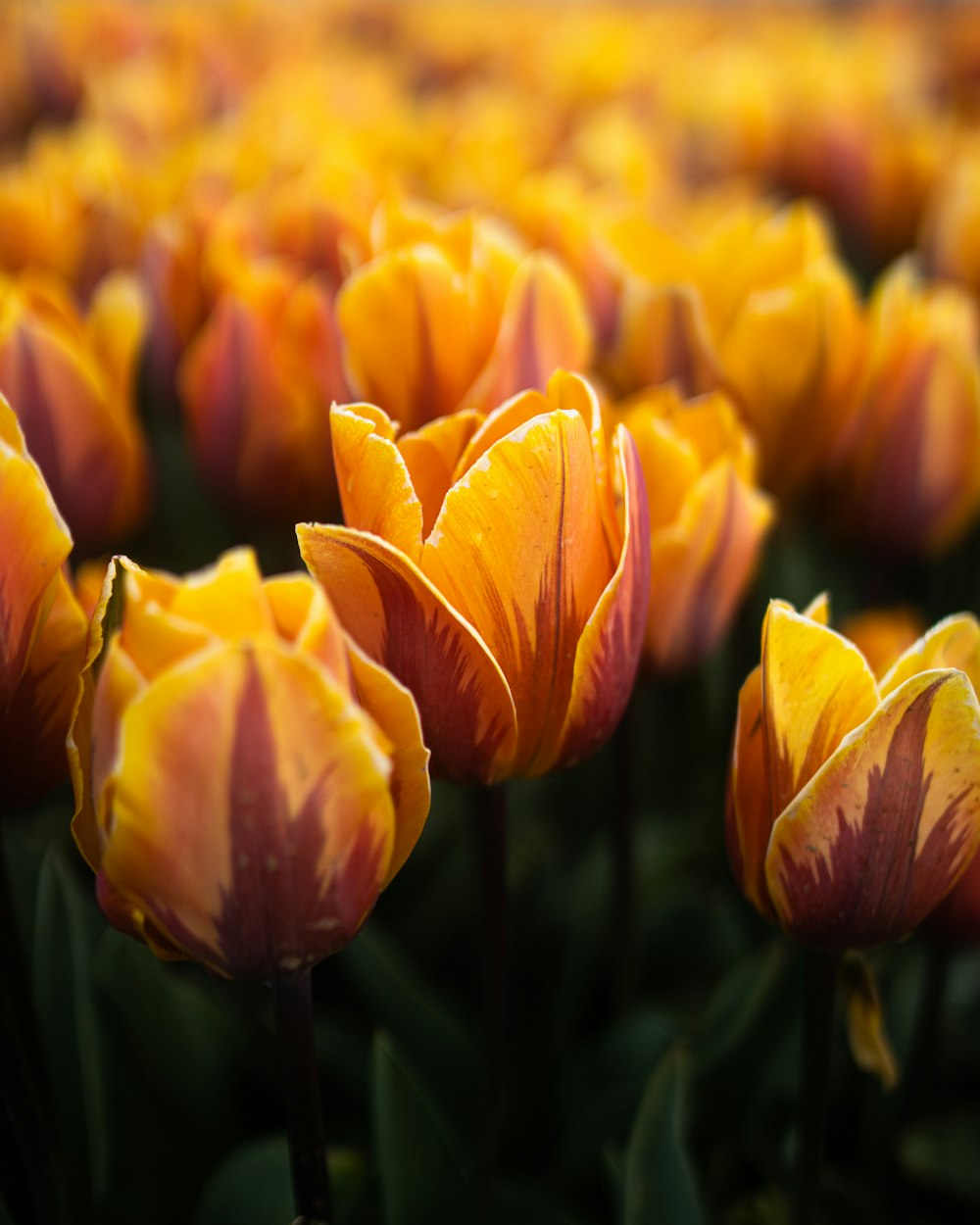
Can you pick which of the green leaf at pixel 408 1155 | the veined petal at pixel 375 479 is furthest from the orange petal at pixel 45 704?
the green leaf at pixel 408 1155

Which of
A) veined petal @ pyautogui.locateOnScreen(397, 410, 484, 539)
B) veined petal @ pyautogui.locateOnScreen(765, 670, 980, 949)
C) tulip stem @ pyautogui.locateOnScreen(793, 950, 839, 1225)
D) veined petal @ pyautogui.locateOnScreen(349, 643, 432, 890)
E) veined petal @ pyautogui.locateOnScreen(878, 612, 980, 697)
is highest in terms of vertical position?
veined petal @ pyautogui.locateOnScreen(397, 410, 484, 539)

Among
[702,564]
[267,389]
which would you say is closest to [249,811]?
[702,564]

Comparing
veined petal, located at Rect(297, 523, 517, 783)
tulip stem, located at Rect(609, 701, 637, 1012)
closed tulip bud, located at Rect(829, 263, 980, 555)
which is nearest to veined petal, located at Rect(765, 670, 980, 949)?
veined petal, located at Rect(297, 523, 517, 783)

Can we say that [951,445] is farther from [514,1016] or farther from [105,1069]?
[105,1069]

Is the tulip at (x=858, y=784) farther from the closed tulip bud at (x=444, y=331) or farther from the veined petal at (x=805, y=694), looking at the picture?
the closed tulip bud at (x=444, y=331)

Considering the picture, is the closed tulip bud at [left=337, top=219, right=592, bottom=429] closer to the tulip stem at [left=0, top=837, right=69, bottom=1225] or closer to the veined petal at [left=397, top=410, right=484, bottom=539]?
the veined petal at [left=397, top=410, right=484, bottom=539]

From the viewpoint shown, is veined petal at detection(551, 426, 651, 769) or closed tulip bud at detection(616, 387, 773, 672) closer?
veined petal at detection(551, 426, 651, 769)
